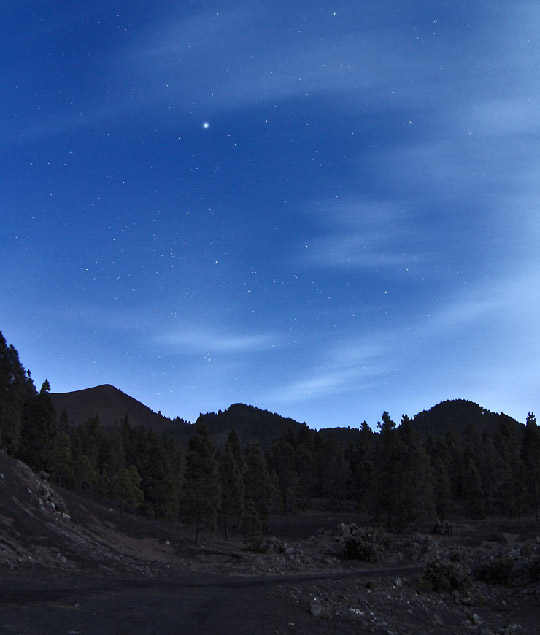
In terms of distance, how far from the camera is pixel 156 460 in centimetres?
9069

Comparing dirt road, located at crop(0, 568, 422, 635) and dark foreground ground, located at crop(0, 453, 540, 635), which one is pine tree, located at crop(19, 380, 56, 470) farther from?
dirt road, located at crop(0, 568, 422, 635)

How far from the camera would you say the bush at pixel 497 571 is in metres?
29.6

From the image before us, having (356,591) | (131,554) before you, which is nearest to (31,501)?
(131,554)

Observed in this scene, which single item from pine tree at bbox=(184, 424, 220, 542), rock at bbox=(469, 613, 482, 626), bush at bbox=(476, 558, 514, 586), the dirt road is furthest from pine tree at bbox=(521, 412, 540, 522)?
the dirt road

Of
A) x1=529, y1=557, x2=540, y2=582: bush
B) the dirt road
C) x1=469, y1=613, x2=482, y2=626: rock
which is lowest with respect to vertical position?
x1=529, y1=557, x2=540, y2=582: bush

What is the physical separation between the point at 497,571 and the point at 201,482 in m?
33.4

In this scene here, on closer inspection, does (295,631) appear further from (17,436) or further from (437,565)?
(17,436)

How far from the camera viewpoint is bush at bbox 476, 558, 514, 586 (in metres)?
29.6

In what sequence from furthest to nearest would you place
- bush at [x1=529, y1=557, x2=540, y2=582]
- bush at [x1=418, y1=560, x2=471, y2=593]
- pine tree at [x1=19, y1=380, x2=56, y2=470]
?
1. pine tree at [x1=19, y1=380, x2=56, y2=470]
2. bush at [x1=529, y1=557, x2=540, y2=582]
3. bush at [x1=418, y1=560, x2=471, y2=593]

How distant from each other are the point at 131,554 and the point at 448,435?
9173cm

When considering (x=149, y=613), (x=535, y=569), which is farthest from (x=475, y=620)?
(x=149, y=613)

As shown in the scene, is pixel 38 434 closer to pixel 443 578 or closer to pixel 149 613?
pixel 443 578

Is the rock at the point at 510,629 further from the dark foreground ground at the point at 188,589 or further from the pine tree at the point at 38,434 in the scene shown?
the pine tree at the point at 38,434

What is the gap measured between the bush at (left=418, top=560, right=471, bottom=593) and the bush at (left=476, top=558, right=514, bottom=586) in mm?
5294
